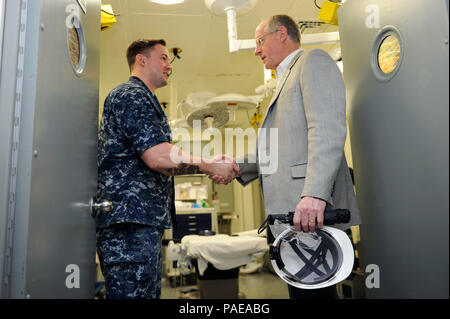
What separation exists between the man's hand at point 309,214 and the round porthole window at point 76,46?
2.81 ft

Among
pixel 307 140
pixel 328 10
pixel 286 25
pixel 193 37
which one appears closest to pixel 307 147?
pixel 307 140

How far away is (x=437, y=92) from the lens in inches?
32.6

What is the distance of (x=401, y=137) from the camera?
988 millimetres

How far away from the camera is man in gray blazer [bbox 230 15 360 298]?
111 cm

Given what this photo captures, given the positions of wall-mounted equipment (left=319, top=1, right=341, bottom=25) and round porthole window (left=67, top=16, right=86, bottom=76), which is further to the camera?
wall-mounted equipment (left=319, top=1, right=341, bottom=25)

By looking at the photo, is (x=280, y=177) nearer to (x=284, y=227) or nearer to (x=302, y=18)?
(x=284, y=227)

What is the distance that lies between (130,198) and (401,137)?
3.10ft

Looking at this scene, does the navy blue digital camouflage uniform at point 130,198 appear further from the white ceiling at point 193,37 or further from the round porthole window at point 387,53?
the white ceiling at point 193,37

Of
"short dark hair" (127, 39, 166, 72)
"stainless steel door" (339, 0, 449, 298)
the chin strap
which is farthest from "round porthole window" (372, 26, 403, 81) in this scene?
"short dark hair" (127, 39, 166, 72)

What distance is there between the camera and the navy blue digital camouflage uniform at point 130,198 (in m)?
1.26

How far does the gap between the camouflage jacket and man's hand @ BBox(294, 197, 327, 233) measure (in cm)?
56

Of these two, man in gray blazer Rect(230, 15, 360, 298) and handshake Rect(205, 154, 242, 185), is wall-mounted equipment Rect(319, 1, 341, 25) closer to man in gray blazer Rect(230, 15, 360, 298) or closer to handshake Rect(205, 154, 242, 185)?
man in gray blazer Rect(230, 15, 360, 298)

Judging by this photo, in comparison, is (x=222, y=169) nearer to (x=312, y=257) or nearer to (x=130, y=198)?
(x=130, y=198)
